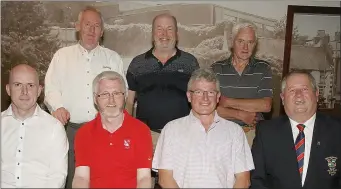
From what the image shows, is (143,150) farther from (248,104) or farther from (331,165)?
(331,165)

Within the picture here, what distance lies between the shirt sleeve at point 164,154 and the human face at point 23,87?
3.33 feet

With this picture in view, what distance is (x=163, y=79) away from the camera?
3904 mm

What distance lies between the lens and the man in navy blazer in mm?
3184

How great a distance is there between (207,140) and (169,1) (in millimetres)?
2725

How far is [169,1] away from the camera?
540 centimetres

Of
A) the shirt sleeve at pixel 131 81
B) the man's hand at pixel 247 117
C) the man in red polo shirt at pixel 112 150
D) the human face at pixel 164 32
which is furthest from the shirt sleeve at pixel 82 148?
the man's hand at pixel 247 117

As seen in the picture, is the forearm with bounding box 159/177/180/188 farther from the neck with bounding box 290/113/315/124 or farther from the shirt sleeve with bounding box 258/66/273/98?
the shirt sleeve with bounding box 258/66/273/98

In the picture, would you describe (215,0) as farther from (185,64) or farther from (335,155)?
(335,155)

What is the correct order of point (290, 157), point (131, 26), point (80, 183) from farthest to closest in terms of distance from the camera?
1. point (131, 26)
2. point (290, 157)
3. point (80, 183)

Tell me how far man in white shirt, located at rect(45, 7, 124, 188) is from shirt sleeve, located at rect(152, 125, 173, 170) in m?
1.01

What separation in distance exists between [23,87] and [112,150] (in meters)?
0.82

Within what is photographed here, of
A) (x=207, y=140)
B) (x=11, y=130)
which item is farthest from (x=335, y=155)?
(x=11, y=130)

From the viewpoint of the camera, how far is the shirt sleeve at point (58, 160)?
10.2ft

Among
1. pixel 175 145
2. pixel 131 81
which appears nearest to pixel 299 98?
pixel 175 145
